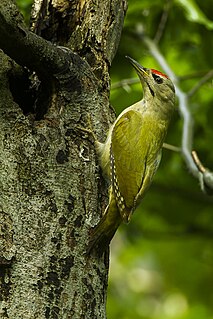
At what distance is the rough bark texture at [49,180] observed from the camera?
380 centimetres

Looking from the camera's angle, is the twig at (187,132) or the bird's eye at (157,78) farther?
the bird's eye at (157,78)

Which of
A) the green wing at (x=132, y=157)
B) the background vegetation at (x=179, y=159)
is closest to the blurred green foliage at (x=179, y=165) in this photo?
the background vegetation at (x=179, y=159)

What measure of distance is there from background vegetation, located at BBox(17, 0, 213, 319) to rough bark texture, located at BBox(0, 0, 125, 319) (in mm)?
1635

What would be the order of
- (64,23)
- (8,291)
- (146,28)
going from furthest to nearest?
(146,28), (64,23), (8,291)

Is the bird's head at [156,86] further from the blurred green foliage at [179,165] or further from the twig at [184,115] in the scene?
the blurred green foliage at [179,165]

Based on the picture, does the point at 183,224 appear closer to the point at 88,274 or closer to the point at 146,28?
the point at 146,28

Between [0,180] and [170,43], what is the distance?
356 centimetres

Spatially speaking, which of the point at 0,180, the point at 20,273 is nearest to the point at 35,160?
the point at 0,180

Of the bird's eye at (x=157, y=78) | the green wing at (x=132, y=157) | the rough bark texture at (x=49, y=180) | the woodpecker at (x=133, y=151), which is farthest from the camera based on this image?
the bird's eye at (x=157, y=78)

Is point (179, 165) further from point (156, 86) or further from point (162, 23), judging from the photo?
point (156, 86)

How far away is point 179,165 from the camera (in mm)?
7359

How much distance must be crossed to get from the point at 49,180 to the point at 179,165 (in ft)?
11.4

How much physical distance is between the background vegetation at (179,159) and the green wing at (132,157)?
0.47m

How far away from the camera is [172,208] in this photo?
7516mm
